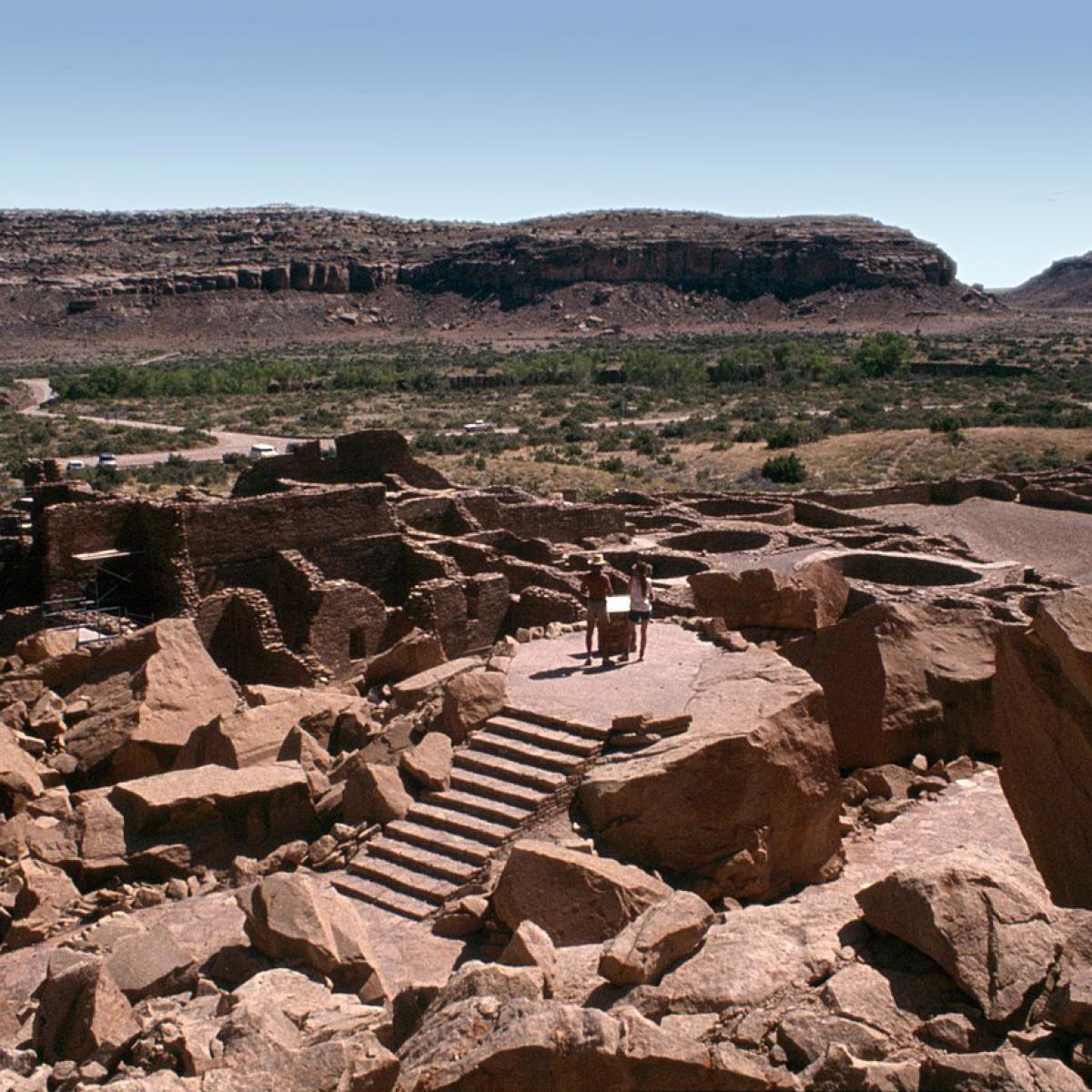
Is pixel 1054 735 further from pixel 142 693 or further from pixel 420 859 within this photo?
pixel 142 693

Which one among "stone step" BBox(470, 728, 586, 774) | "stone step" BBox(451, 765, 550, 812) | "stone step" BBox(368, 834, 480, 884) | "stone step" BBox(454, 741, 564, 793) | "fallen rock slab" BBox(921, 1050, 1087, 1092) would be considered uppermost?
"fallen rock slab" BBox(921, 1050, 1087, 1092)

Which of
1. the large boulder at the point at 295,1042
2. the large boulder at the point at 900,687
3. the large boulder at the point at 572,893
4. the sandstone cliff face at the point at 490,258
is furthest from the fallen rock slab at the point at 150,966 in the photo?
the sandstone cliff face at the point at 490,258

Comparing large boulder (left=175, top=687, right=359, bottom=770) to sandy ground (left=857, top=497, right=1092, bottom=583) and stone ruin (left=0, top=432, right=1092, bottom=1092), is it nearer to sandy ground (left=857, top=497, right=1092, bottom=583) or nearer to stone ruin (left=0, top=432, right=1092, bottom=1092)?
stone ruin (left=0, top=432, right=1092, bottom=1092)

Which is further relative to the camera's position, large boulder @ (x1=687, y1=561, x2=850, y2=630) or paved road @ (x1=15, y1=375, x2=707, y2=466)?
paved road @ (x1=15, y1=375, x2=707, y2=466)

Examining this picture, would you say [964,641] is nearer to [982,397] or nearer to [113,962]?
[113,962]

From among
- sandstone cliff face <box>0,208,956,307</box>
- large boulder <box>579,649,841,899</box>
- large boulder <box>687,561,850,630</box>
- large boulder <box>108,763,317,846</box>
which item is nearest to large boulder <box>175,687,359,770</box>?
large boulder <box>108,763,317,846</box>

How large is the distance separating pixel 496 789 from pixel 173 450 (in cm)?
3891

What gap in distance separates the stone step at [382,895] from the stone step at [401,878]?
40 millimetres

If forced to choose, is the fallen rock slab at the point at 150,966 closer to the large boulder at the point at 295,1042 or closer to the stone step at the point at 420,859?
the large boulder at the point at 295,1042

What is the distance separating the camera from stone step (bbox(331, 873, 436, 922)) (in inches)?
384

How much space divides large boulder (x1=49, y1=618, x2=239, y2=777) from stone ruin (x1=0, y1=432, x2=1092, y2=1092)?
37mm

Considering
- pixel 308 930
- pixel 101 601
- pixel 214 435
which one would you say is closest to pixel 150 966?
pixel 308 930

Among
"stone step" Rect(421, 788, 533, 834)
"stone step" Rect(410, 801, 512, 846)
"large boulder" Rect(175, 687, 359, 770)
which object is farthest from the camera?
"large boulder" Rect(175, 687, 359, 770)

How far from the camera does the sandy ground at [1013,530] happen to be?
85.1 ft
